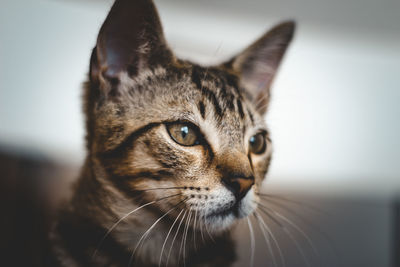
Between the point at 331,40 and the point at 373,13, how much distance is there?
0.96ft

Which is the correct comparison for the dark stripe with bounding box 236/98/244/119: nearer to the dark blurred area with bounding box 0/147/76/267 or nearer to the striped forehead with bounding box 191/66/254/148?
the striped forehead with bounding box 191/66/254/148

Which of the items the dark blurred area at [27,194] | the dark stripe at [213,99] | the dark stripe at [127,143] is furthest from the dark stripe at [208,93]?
the dark blurred area at [27,194]

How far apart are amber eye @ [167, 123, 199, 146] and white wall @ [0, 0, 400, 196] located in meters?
0.32

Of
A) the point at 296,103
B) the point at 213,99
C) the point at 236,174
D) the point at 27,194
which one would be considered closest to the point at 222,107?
the point at 213,99

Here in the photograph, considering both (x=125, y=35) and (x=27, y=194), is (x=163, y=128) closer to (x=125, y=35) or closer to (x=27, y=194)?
(x=125, y=35)

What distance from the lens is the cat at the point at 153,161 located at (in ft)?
1.60

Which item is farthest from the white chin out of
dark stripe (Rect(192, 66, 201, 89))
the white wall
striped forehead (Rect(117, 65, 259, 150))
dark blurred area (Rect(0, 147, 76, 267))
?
dark blurred area (Rect(0, 147, 76, 267))

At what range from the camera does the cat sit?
19.2 inches

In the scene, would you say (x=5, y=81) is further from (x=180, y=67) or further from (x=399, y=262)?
(x=399, y=262)

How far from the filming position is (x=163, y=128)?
52cm

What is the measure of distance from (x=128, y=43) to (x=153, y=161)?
0.22 meters

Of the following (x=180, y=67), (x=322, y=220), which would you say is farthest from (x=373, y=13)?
(x=180, y=67)

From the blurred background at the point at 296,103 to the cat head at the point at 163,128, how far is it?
219 mm

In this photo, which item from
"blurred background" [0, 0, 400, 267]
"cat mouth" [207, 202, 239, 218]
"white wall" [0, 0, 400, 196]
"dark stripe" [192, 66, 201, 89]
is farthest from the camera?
"white wall" [0, 0, 400, 196]
